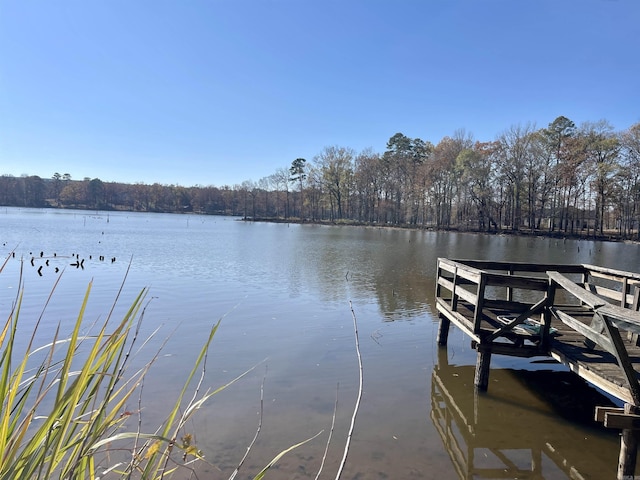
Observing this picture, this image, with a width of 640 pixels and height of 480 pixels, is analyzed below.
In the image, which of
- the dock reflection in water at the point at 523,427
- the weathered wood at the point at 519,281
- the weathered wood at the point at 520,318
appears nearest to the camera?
the dock reflection in water at the point at 523,427

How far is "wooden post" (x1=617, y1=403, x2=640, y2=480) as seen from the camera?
13.6ft

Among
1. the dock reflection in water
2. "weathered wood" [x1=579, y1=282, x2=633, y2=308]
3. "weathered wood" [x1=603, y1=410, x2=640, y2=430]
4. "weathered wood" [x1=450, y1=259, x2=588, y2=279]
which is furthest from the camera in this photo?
"weathered wood" [x1=450, y1=259, x2=588, y2=279]

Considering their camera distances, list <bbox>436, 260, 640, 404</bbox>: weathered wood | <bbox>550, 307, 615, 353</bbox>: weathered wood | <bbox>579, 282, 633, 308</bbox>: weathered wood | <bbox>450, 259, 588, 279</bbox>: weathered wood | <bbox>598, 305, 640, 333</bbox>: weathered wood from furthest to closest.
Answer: <bbox>450, 259, 588, 279</bbox>: weathered wood, <bbox>579, 282, 633, 308</bbox>: weathered wood, <bbox>550, 307, 615, 353</bbox>: weathered wood, <bbox>436, 260, 640, 404</bbox>: weathered wood, <bbox>598, 305, 640, 333</bbox>: weathered wood

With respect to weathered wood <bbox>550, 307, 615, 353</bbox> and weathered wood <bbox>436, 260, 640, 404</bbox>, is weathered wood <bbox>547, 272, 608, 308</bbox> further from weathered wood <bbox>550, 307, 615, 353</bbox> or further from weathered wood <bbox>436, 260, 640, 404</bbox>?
weathered wood <bbox>550, 307, 615, 353</bbox>

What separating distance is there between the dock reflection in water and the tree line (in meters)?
54.1

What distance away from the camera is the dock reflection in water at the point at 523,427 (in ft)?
15.5

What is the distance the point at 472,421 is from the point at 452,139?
70.7 meters

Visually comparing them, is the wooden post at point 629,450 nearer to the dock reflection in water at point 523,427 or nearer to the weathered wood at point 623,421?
the weathered wood at point 623,421

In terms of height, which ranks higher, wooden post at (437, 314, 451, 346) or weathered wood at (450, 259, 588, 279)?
weathered wood at (450, 259, 588, 279)

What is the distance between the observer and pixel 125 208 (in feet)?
432

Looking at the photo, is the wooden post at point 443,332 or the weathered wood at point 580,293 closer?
the weathered wood at point 580,293

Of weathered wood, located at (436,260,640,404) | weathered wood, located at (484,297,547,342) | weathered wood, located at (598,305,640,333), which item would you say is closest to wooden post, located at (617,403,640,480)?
weathered wood, located at (436,260,640,404)

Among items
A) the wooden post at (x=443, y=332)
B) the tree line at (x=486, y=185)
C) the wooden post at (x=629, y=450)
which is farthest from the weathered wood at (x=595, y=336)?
the tree line at (x=486, y=185)

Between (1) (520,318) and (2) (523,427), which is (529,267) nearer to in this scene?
(1) (520,318)
